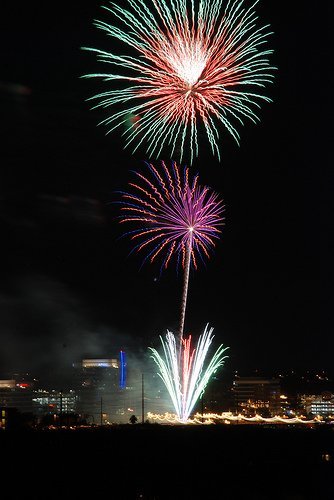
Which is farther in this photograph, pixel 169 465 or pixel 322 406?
pixel 322 406

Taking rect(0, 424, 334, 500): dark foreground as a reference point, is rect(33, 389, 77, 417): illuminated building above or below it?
above

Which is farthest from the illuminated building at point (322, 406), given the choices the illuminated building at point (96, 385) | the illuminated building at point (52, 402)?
the illuminated building at point (52, 402)

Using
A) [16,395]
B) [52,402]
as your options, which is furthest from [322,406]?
[16,395]

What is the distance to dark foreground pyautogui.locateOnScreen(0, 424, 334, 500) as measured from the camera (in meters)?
32.3

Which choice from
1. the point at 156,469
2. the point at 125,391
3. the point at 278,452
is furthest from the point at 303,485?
the point at 125,391

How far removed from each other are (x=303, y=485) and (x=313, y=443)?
2797 cm

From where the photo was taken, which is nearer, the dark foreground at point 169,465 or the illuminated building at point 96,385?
the dark foreground at point 169,465

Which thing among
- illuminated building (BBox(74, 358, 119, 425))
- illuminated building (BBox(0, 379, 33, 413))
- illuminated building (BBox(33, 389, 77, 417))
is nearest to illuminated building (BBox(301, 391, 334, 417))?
illuminated building (BBox(74, 358, 119, 425))

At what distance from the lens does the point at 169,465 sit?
4512 centimetres

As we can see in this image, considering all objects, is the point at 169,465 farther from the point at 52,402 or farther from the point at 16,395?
the point at 52,402

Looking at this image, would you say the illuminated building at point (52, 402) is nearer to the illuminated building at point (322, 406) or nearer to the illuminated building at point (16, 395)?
the illuminated building at point (16, 395)

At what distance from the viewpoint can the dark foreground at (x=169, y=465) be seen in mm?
32344

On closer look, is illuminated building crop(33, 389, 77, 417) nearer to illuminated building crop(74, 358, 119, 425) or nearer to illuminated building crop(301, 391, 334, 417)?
illuminated building crop(74, 358, 119, 425)

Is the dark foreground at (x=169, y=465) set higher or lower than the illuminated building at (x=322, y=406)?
lower
